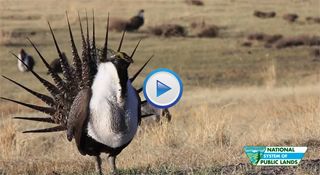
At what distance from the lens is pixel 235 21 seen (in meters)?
26.8

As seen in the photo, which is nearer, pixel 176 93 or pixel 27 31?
pixel 176 93

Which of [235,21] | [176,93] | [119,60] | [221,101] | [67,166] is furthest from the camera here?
[235,21]

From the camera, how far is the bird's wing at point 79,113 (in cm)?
528

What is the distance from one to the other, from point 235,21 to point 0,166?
19986mm

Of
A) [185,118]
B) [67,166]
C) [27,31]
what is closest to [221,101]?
[185,118]

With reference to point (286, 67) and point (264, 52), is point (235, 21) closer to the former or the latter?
point (264, 52)

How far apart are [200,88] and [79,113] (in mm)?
11586

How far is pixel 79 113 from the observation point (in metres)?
5.34

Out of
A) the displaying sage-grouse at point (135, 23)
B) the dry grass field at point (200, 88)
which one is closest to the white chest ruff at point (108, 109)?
the dry grass field at point (200, 88)

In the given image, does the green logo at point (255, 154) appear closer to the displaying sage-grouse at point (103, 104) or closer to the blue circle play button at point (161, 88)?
the blue circle play button at point (161, 88)

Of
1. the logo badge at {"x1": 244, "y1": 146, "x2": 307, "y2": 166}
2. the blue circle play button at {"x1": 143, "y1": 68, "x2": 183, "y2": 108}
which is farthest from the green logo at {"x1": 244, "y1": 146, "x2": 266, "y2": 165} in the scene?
the blue circle play button at {"x1": 143, "y1": 68, "x2": 183, "y2": 108}

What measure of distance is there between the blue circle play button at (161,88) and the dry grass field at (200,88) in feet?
1.90

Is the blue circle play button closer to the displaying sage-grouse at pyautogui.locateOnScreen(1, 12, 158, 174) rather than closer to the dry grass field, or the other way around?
the displaying sage-grouse at pyautogui.locateOnScreen(1, 12, 158, 174)

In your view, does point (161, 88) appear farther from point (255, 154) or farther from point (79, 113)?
point (255, 154)
